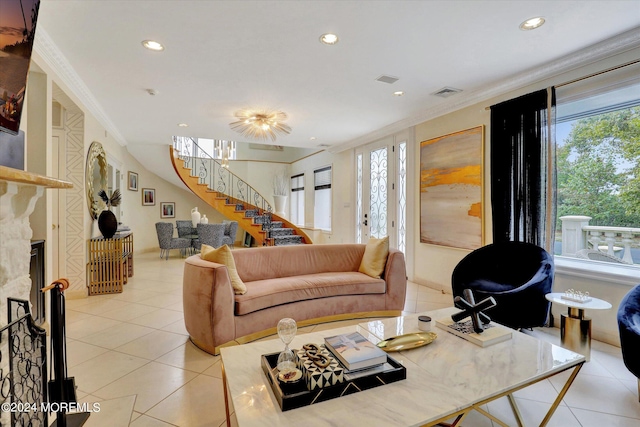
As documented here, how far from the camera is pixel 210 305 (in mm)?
2451

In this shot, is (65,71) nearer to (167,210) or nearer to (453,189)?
Answer: (453,189)

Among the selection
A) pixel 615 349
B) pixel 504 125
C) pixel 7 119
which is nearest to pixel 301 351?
pixel 7 119

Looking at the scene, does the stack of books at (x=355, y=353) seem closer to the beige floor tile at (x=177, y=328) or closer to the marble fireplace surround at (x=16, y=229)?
the marble fireplace surround at (x=16, y=229)

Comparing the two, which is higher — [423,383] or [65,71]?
[65,71]

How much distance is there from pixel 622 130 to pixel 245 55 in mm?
3615

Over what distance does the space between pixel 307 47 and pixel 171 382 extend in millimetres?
2912

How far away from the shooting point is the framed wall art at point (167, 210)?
28.7 feet

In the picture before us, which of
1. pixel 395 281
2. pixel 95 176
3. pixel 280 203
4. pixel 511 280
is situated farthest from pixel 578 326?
pixel 280 203

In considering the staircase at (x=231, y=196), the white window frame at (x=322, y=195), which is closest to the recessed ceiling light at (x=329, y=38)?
the white window frame at (x=322, y=195)

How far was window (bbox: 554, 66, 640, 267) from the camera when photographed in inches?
107

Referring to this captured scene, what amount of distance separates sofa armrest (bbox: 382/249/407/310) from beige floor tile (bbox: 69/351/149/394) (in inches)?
94.9

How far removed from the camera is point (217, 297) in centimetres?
245

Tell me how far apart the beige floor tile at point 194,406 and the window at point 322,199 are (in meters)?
5.87

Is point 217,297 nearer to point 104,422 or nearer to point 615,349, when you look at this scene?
point 104,422
